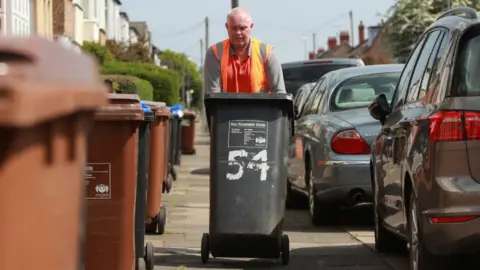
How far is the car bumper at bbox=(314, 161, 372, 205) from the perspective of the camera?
948 cm

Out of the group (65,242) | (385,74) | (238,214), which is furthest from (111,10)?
(65,242)

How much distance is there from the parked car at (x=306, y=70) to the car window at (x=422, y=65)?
10664 millimetres

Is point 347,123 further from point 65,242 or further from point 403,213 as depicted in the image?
point 65,242

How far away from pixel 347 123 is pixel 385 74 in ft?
4.87

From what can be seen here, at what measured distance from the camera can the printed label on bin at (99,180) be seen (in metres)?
6.10

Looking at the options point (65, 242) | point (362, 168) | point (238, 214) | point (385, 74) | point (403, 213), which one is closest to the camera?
point (65, 242)

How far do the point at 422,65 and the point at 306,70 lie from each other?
11212 mm

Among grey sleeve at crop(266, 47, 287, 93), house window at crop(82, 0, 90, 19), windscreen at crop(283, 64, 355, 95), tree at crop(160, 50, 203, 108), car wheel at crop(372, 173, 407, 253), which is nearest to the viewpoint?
grey sleeve at crop(266, 47, 287, 93)

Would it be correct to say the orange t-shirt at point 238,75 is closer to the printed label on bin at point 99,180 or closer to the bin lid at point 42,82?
the printed label on bin at point 99,180

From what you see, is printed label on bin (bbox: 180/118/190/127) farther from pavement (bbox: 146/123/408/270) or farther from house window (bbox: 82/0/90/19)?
pavement (bbox: 146/123/408/270)

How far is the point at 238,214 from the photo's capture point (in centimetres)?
732

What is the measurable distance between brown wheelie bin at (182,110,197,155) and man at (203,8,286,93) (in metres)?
19.7

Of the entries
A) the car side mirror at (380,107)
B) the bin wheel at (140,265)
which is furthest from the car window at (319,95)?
the bin wheel at (140,265)

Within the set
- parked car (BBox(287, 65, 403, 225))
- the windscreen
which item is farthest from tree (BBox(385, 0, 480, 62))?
parked car (BBox(287, 65, 403, 225))
